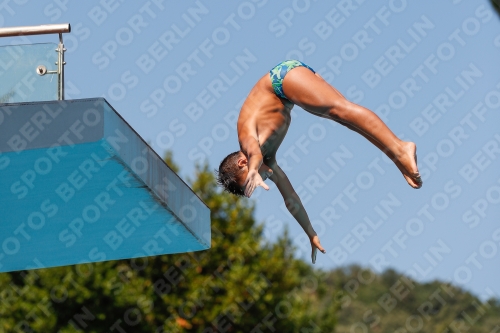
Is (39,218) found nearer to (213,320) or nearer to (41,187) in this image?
(41,187)

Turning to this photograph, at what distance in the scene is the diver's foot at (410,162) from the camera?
18.7ft

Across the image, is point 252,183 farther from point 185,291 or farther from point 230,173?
point 185,291

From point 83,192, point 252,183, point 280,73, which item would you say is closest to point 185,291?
point 83,192

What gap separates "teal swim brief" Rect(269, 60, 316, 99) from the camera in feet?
21.5

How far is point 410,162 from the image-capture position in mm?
5691

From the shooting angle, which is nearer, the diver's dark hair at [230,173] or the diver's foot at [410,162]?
the diver's foot at [410,162]

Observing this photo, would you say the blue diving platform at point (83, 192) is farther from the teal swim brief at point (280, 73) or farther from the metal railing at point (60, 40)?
the teal swim brief at point (280, 73)

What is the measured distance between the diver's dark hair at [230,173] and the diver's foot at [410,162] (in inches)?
57.4

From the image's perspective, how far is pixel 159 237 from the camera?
330 inches

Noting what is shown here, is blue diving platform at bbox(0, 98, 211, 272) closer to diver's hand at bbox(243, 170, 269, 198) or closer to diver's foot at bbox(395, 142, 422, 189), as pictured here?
diver's hand at bbox(243, 170, 269, 198)

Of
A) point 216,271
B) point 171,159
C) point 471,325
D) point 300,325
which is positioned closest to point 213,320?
point 216,271

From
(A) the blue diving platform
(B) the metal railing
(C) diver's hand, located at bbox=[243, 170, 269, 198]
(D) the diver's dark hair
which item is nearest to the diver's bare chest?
(D) the diver's dark hair

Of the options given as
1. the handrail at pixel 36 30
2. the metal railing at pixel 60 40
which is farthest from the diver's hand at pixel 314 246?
the handrail at pixel 36 30

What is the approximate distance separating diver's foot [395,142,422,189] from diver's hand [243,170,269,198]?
3.38 ft
